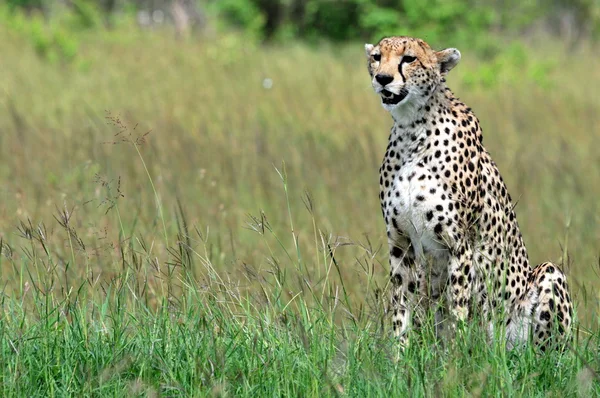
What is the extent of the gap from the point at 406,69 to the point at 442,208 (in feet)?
1.58

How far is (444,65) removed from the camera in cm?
343

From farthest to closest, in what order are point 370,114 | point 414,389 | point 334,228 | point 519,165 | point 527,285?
1. point 370,114
2. point 519,165
3. point 334,228
4. point 527,285
5. point 414,389

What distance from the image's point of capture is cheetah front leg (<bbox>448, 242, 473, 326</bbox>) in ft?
11.1

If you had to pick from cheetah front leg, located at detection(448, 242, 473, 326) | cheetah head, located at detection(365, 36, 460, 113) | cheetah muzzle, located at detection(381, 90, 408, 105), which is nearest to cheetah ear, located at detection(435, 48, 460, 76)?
cheetah head, located at detection(365, 36, 460, 113)

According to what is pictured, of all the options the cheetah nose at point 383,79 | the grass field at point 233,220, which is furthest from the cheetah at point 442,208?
the grass field at point 233,220

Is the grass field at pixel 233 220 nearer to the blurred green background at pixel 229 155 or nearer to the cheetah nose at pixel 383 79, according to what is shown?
the blurred green background at pixel 229 155

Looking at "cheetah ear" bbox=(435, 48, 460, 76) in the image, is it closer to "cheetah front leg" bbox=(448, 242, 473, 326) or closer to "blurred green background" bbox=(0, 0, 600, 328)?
"blurred green background" bbox=(0, 0, 600, 328)

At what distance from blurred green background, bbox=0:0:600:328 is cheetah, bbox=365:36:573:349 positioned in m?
0.19

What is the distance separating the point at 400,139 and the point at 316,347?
3.20 feet

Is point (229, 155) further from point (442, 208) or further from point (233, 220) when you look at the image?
point (442, 208)

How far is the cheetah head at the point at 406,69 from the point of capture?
10.7 feet

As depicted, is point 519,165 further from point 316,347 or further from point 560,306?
point 316,347

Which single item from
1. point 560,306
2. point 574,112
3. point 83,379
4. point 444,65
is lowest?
point 83,379

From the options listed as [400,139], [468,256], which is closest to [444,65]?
[400,139]
